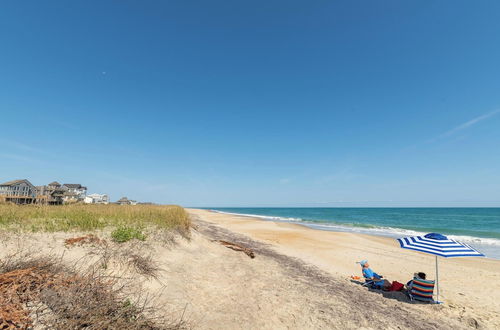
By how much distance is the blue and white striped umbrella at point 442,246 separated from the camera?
23.6ft

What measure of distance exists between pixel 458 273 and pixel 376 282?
6.75 m

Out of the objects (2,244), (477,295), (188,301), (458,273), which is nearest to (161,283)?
(188,301)

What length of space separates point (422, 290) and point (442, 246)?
159 cm

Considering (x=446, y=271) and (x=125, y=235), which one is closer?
(x=125, y=235)

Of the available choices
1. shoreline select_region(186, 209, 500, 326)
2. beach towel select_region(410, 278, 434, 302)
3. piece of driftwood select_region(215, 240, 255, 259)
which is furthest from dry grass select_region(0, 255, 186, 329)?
shoreline select_region(186, 209, 500, 326)

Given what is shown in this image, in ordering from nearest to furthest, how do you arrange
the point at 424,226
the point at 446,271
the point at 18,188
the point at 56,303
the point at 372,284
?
1. the point at 56,303
2. the point at 372,284
3. the point at 446,271
4. the point at 18,188
5. the point at 424,226

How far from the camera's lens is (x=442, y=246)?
7.46 m

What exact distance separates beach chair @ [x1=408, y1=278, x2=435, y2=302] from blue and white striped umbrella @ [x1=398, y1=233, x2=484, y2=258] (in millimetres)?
997

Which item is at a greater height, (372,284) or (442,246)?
(442,246)

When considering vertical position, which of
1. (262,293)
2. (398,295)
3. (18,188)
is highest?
(18,188)

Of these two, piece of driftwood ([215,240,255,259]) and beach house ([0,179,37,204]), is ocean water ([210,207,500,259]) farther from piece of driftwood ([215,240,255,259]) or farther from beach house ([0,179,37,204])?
beach house ([0,179,37,204])

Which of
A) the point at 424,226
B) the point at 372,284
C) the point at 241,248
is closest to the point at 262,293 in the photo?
the point at 372,284

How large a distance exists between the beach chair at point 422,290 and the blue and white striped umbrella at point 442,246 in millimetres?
997

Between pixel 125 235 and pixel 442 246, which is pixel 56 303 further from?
pixel 442 246
